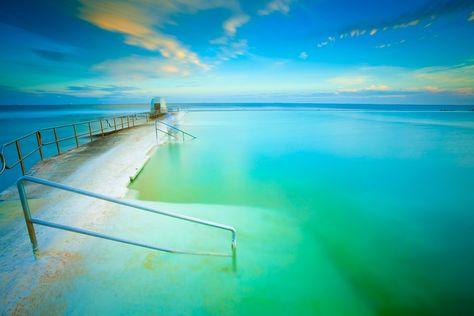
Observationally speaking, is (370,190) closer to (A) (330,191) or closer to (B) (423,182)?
(A) (330,191)

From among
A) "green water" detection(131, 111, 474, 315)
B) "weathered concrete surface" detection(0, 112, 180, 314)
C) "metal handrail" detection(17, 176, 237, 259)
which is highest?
"metal handrail" detection(17, 176, 237, 259)

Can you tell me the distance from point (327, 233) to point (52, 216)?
544cm

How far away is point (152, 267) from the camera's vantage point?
3.13 metres

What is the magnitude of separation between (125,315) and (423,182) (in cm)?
1044

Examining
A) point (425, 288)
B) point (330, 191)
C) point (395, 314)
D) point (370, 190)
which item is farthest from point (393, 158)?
point (395, 314)

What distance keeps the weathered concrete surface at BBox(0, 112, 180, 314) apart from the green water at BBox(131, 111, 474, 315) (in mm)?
1056

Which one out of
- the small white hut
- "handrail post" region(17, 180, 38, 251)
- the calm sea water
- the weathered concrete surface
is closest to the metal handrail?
"handrail post" region(17, 180, 38, 251)

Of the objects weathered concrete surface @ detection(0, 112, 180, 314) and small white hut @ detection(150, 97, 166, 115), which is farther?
small white hut @ detection(150, 97, 166, 115)

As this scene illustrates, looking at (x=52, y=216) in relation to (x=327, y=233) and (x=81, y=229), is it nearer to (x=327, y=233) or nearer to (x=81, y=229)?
(x=81, y=229)

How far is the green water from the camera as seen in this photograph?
3.06 m

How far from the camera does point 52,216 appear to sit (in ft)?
12.3

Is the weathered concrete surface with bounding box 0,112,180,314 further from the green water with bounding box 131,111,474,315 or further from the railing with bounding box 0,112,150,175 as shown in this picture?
the green water with bounding box 131,111,474,315

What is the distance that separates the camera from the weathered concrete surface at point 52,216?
7.95ft

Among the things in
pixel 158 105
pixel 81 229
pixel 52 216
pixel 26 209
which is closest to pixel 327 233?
pixel 81 229
